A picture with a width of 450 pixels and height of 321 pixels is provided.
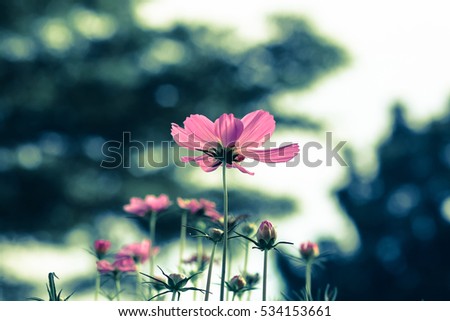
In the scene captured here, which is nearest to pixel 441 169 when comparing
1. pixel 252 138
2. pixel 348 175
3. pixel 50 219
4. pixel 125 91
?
pixel 348 175

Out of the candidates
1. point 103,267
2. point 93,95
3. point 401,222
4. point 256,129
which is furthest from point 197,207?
point 401,222

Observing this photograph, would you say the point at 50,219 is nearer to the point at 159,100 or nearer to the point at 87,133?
the point at 87,133

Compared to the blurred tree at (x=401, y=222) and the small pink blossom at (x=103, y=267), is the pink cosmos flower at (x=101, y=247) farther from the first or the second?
the blurred tree at (x=401, y=222)

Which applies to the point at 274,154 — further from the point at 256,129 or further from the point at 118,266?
Result: the point at 118,266

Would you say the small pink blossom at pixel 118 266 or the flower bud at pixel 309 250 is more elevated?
the flower bud at pixel 309 250

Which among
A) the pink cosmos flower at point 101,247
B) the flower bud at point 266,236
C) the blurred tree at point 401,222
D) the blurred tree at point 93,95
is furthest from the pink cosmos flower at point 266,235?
the blurred tree at point 401,222
